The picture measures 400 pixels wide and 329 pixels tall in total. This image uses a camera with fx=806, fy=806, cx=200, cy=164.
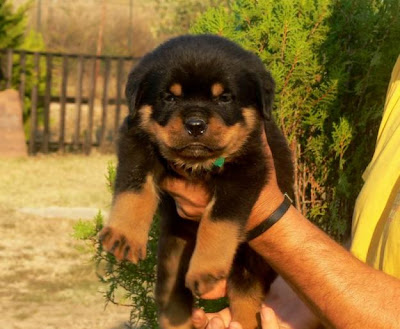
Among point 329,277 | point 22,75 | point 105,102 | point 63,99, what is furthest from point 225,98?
point 105,102

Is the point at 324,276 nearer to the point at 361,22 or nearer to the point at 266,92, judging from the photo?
the point at 266,92

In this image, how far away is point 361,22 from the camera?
377 cm

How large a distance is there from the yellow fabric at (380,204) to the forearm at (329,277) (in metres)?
0.09

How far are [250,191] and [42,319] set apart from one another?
13.5 ft

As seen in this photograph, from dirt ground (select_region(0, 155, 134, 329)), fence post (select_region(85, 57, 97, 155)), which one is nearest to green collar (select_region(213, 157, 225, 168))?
dirt ground (select_region(0, 155, 134, 329))

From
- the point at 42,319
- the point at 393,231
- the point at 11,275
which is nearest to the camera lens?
the point at 393,231

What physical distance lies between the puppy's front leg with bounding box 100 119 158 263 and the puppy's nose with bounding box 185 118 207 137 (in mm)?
261

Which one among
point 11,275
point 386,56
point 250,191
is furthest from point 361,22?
point 11,275

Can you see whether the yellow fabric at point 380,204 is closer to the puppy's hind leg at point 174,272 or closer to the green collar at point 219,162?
the green collar at point 219,162

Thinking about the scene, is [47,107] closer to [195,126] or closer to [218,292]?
[218,292]

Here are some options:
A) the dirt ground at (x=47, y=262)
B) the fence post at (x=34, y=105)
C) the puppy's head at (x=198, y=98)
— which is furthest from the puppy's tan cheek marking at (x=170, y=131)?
the fence post at (x=34, y=105)

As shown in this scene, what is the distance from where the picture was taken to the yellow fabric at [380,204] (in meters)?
2.32

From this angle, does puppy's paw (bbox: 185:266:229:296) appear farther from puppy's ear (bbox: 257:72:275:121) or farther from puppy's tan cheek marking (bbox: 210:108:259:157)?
puppy's ear (bbox: 257:72:275:121)

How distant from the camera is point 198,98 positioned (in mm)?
2607
